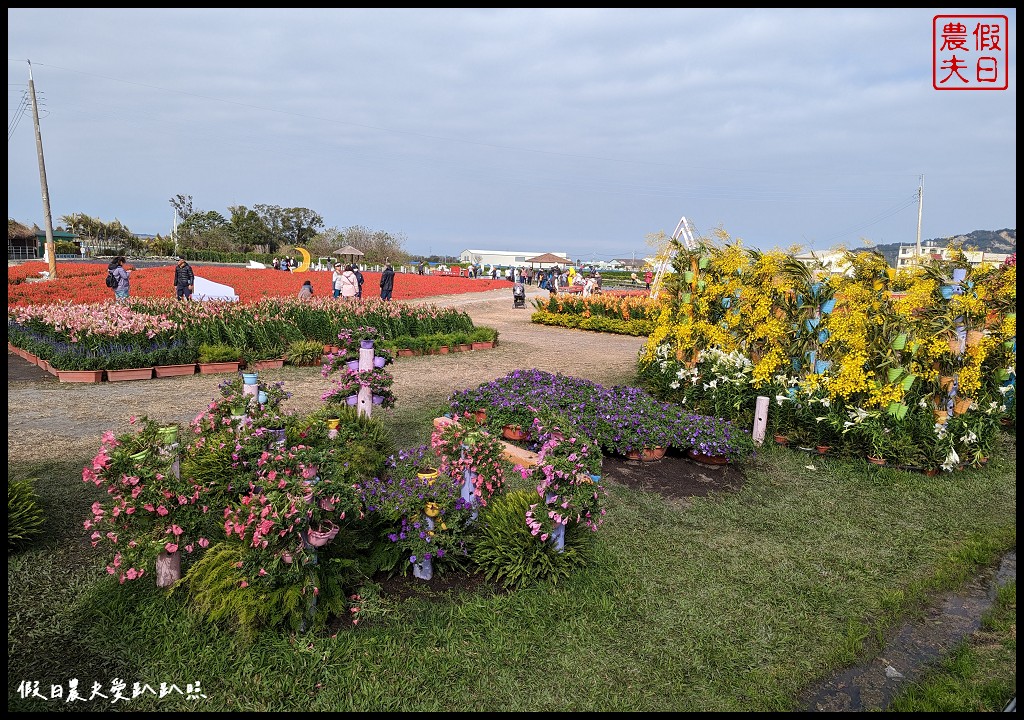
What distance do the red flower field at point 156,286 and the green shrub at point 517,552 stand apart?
49.1ft

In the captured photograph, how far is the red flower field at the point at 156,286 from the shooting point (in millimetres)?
16781

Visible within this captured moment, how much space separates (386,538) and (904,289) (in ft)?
21.6

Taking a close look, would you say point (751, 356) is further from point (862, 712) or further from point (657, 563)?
point (862, 712)

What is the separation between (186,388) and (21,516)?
16.5 feet

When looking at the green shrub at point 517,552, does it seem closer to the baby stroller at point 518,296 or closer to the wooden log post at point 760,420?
the wooden log post at point 760,420

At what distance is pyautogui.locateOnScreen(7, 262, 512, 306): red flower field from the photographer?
1678 centimetres

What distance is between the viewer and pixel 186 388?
9.06 metres

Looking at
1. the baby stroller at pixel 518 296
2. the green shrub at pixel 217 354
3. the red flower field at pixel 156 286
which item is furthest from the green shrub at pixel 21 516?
the baby stroller at pixel 518 296

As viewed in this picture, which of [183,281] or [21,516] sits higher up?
[183,281]

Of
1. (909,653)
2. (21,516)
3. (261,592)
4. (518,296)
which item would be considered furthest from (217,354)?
(518,296)

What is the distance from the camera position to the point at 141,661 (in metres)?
3.12

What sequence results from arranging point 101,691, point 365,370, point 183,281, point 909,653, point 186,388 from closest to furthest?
point 101,691 → point 909,653 → point 365,370 → point 186,388 → point 183,281

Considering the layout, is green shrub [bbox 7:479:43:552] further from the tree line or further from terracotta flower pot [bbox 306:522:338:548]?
the tree line

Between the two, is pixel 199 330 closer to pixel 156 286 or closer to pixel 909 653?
pixel 909 653
